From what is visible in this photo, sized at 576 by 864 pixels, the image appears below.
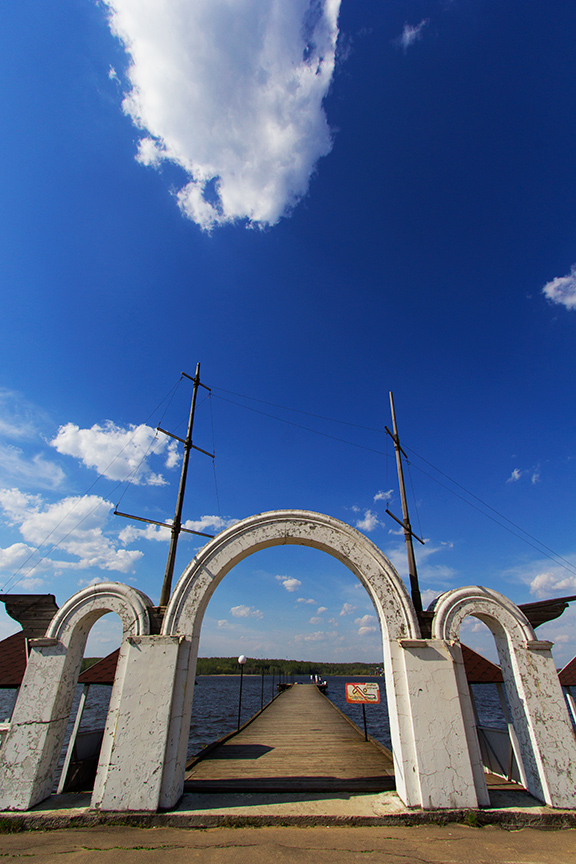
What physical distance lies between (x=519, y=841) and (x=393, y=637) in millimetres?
2859

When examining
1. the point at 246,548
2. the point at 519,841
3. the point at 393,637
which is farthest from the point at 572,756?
the point at 246,548

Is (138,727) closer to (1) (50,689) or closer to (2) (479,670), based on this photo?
(1) (50,689)

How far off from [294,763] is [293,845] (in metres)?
4.69

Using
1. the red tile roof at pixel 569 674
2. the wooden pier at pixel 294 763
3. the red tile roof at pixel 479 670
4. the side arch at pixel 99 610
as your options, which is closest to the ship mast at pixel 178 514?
the side arch at pixel 99 610

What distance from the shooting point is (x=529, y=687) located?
6664 mm

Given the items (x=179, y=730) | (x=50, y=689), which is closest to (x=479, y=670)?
(x=179, y=730)

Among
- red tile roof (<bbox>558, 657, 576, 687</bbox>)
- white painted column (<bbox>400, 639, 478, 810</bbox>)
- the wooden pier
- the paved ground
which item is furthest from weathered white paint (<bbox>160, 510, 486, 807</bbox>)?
red tile roof (<bbox>558, 657, 576, 687</bbox>)

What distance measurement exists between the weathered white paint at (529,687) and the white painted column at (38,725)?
677 centimetres

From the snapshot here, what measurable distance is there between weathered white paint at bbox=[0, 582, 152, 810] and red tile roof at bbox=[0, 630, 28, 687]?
741mm

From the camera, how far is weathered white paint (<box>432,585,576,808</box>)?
6199 millimetres

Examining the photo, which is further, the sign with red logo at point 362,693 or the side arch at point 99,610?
the sign with red logo at point 362,693

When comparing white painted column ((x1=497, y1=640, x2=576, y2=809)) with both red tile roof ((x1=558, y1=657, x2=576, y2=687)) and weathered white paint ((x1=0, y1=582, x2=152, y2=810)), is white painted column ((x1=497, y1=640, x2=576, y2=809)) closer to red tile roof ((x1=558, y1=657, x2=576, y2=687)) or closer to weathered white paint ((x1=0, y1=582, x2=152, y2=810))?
red tile roof ((x1=558, y1=657, x2=576, y2=687))

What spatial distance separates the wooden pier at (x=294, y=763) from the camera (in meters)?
7.30

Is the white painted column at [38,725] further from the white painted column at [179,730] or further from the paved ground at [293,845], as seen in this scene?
the white painted column at [179,730]
